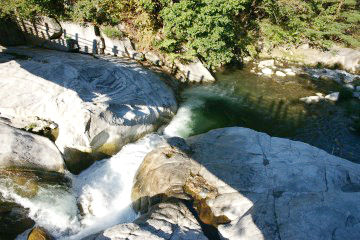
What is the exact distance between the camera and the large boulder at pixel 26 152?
7.23 m

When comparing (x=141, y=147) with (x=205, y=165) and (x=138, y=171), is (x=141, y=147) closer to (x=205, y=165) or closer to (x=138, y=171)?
(x=138, y=171)

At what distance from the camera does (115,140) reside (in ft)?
28.4

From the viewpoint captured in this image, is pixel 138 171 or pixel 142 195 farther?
pixel 138 171

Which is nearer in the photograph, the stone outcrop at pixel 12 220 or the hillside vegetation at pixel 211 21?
the stone outcrop at pixel 12 220

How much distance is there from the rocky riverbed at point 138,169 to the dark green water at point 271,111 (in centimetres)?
17

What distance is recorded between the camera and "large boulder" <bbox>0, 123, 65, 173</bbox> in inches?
285

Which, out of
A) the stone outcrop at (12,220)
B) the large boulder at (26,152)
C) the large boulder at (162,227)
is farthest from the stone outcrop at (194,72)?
the stone outcrop at (12,220)

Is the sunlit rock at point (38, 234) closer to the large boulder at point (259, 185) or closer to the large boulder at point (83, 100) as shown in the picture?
the large boulder at point (83, 100)

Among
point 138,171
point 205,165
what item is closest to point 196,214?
point 205,165

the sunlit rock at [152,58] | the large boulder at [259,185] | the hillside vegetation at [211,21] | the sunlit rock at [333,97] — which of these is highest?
the hillside vegetation at [211,21]

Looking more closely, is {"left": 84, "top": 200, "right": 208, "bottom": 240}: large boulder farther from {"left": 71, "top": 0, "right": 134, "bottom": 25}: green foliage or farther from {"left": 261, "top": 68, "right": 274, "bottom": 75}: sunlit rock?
{"left": 261, "top": 68, "right": 274, "bottom": 75}: sunlit rock

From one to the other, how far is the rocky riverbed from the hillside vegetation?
3210mm

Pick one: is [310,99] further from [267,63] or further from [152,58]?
[152,58]

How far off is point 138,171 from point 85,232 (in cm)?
220
